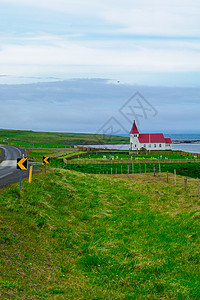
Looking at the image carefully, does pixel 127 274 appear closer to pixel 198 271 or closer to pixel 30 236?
pixel 198 271

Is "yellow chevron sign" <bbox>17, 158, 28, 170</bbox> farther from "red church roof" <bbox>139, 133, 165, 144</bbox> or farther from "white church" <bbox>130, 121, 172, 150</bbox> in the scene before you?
"red church roof" <bbox>139, 133, 165, 144</bbox>

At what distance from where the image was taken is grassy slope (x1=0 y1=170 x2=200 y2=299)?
8.91 meters

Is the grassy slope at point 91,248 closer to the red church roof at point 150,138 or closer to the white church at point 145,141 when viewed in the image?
the white church at point 145,141

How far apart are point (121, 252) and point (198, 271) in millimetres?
3010

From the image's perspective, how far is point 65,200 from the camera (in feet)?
66.1

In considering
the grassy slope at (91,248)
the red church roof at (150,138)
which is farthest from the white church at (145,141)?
the grassy slope at (91,248)

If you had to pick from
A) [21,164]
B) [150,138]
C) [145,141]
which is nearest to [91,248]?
[21,164]

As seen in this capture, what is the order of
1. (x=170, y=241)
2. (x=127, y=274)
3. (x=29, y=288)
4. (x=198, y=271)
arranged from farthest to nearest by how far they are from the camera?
(x=170, y=241) → (x=198, y=271) → (x=127, y=274) → (x=29, y=288)

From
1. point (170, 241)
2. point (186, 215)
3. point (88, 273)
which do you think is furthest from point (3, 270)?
point (186, 215)

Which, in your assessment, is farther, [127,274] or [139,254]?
[139,254]

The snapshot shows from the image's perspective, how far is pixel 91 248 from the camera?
492 inches

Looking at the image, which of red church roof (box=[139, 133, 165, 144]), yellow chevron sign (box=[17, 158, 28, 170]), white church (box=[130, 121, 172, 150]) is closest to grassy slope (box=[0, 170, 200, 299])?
yellow chevron sign (box=[17, 158, 28, 170])

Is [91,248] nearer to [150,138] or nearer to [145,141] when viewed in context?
[145,141]

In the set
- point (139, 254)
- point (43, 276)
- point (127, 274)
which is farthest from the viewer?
point (139, 254)
